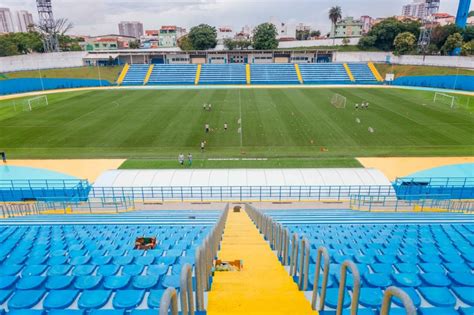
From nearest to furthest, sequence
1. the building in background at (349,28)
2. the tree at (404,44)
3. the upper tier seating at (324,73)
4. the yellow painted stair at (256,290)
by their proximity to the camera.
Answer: the yellow painted stair at (256,290), the upper tier seating at (324,73), the tree at (404,44), the building in background at (349,28)

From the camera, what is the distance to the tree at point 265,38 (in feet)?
309

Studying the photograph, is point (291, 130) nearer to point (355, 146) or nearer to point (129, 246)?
point (355, 146)

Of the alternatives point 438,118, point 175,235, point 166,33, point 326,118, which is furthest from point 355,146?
point 166,33

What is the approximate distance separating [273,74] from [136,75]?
31782 mm

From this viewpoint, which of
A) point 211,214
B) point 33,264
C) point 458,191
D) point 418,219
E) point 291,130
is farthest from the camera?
point 291,130

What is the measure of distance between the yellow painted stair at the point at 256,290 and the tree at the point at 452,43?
291ft

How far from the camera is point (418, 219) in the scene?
46.2ft

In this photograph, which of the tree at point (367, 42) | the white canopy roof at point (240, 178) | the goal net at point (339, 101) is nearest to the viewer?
the white canopy roof at point (240, 178)

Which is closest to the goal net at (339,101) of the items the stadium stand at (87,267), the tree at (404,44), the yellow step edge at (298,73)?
the yellow step edge at (298,73)

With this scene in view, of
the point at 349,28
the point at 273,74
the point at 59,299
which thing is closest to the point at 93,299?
the point at 59,299

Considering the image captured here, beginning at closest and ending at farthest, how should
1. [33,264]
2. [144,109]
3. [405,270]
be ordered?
1. [405,270]
2. [33,264]
3. [144,109]

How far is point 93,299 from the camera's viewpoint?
16.5 feet

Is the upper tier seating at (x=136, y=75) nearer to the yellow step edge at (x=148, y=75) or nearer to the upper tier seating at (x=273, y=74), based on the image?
the yellow step edge at (x=148, y=75)

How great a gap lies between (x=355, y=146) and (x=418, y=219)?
15.6 m
